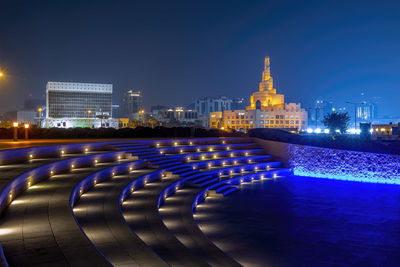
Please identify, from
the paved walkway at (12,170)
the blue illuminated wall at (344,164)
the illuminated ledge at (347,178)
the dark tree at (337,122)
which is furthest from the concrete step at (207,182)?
the dark tree at (337,122)

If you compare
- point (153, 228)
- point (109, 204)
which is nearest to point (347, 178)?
point (153, 228)

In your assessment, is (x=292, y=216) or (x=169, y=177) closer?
(x=292, y=216)

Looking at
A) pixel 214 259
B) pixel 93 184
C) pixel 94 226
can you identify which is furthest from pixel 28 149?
pixel 214 259

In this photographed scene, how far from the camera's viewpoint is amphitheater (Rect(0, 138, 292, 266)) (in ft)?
18.5

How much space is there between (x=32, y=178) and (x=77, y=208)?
1904 millimetres

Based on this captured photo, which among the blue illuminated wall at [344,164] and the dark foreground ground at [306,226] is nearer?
the dark foreground ground at [306,226]

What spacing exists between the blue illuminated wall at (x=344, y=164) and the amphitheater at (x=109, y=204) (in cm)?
565

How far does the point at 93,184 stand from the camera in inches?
458

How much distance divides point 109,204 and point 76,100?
126 metres

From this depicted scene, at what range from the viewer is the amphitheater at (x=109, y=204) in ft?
18.5

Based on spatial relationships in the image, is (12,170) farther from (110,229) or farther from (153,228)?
(153,228)

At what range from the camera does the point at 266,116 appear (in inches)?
4555

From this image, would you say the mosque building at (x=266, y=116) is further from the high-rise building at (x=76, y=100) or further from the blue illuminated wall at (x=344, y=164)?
the blue illuminated wall at (x=344, y=164)

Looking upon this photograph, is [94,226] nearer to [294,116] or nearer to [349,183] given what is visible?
[349,183]
